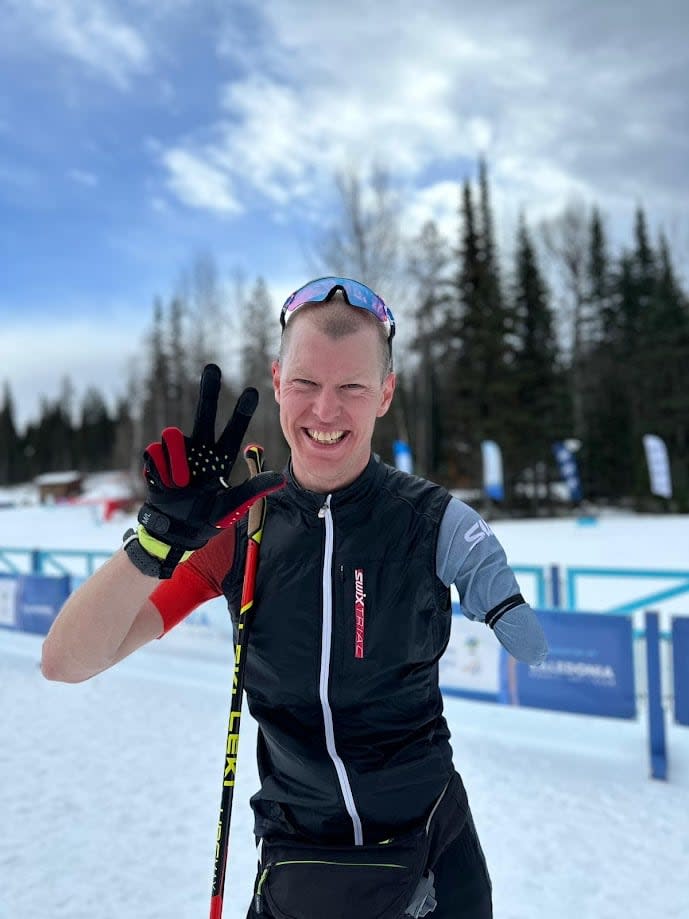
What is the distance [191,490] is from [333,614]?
0.42 metres

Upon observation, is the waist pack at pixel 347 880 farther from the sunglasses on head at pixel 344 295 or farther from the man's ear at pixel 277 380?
the sunglasses on head at pixel 344 295

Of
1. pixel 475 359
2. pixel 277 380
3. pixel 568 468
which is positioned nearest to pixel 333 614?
pixel 277 380

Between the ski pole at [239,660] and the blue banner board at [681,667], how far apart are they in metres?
4.78

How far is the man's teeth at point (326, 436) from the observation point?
1.62 metres

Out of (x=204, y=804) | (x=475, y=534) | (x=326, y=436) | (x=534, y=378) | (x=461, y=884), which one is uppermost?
(x=534, y=378)

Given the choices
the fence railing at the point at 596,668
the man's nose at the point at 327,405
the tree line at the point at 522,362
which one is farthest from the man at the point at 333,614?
the tree line at the point at 522,362

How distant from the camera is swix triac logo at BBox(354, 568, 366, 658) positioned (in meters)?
1.54

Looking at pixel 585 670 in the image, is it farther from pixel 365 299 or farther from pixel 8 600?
pixel 8 600

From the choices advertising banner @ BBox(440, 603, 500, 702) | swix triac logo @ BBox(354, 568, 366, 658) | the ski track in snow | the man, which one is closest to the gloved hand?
the man

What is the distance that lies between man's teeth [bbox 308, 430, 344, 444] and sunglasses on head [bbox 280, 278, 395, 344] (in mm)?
312

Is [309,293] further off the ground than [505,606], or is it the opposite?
[309,293]

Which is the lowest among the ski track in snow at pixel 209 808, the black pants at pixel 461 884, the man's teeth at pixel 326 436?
the ski track in snow at pixel 209 808

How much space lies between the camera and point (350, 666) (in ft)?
5.00

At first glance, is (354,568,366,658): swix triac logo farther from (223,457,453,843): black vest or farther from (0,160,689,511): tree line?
(0,160,689,511): tree line
